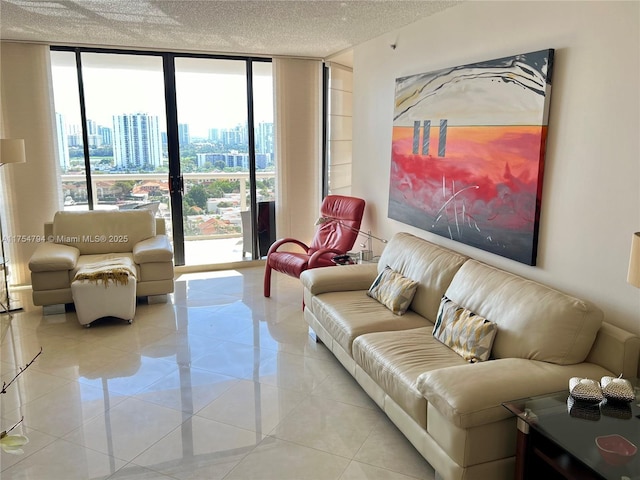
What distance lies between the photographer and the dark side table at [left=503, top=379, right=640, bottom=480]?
1.88m

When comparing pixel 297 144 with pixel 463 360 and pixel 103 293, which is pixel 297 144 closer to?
pixel 103 293

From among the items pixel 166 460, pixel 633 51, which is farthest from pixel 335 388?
pixel 633 51

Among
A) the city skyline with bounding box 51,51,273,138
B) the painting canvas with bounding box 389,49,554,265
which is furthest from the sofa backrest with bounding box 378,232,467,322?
the city skyline with bounding box 51,51,273,138

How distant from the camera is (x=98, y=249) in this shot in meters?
5.13

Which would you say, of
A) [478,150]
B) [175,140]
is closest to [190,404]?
[478,150]

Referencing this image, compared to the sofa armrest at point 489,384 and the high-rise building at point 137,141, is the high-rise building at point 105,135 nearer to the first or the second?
the high-rise building at point 137,141

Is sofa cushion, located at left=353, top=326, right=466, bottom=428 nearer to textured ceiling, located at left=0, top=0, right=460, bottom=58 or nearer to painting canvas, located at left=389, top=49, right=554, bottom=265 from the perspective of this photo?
painting canvas, located at left=389, top=49, right=554, bottom=265

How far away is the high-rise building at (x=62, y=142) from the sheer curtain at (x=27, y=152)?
10 cm

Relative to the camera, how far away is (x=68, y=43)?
17.1 ft

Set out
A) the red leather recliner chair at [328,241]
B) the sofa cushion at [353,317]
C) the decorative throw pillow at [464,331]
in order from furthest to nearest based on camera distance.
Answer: the red leather recliner chair at [328,241] < the sofa cushion at [353,317] < the decorative throw pillow at [464,331]

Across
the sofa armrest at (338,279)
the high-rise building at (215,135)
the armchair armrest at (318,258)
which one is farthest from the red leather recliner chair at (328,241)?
the high-rise building at (215,135)

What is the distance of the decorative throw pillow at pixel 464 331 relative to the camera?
2.71 meters

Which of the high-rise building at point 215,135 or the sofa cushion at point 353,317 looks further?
the high-rise building at point 215,135

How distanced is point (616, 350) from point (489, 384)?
652 mm
